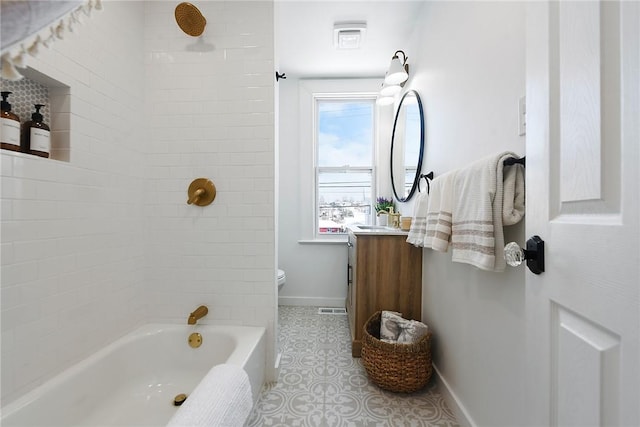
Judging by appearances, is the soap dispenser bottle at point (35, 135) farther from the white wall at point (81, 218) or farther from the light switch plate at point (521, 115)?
the light switch plate at point (521, 115)

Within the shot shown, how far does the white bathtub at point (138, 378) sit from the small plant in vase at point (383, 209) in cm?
164

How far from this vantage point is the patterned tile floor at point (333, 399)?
1.27m

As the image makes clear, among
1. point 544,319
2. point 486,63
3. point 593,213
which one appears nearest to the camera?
point 593,213

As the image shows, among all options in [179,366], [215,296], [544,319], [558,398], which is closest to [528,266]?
[544,319]

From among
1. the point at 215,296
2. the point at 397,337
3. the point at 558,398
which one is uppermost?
the point at 558,398

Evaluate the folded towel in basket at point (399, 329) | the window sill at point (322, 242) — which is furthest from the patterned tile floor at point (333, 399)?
the window sill at point (322, 242)

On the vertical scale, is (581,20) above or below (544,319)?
above

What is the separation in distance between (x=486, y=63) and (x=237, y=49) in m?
1.32

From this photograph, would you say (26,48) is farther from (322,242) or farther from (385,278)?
(322,242)

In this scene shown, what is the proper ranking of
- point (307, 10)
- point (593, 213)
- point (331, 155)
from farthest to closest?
point (331, 155)
point (307, 10)
point (593, 213)

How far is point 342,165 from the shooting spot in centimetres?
302

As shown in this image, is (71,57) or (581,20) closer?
(581,20)

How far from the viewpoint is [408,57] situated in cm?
223

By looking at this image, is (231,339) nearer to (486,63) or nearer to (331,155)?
(486,63)
